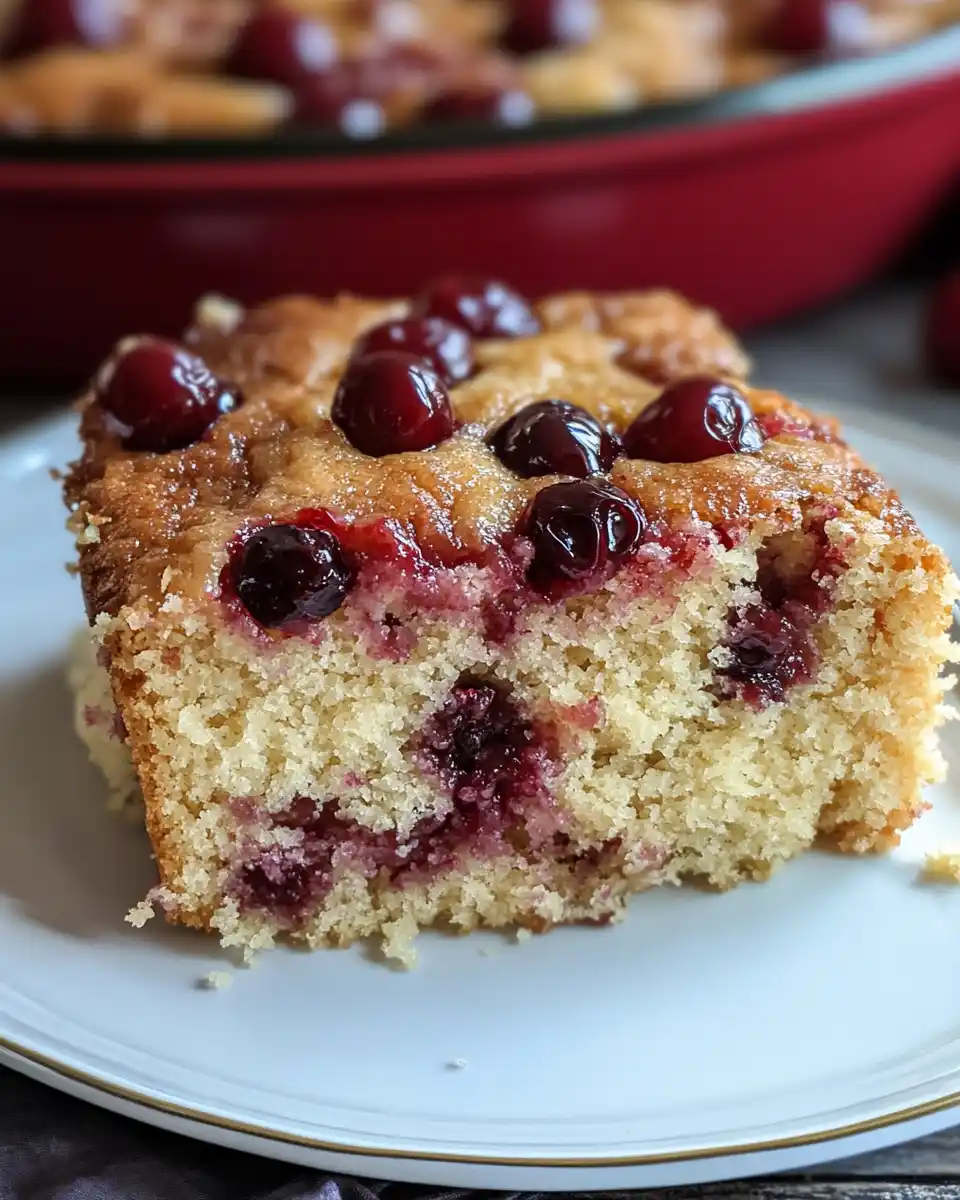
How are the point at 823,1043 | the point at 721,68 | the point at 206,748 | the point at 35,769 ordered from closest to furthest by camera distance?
the point at 823,1043
the point at 206,748
the point at 35,769
the point at 721,68

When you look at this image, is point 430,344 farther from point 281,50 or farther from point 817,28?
point 817,28

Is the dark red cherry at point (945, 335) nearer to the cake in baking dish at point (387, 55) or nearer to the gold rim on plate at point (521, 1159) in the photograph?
the cake in baking dish at point (387, 55)

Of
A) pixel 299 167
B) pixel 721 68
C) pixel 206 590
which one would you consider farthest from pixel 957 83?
pixel 206 590

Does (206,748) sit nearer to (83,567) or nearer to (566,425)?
(83,567)

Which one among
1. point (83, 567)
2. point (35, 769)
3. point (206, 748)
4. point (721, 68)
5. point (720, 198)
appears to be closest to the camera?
point (206, 748)

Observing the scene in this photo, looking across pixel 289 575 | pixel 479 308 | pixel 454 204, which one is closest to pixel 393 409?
pixel 289 575

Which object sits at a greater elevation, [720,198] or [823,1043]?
[720,198]

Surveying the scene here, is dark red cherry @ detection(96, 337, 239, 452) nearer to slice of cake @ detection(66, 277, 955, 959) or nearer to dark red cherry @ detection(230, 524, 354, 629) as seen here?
slice of cake @ detection(66, 277, 955, 959)
